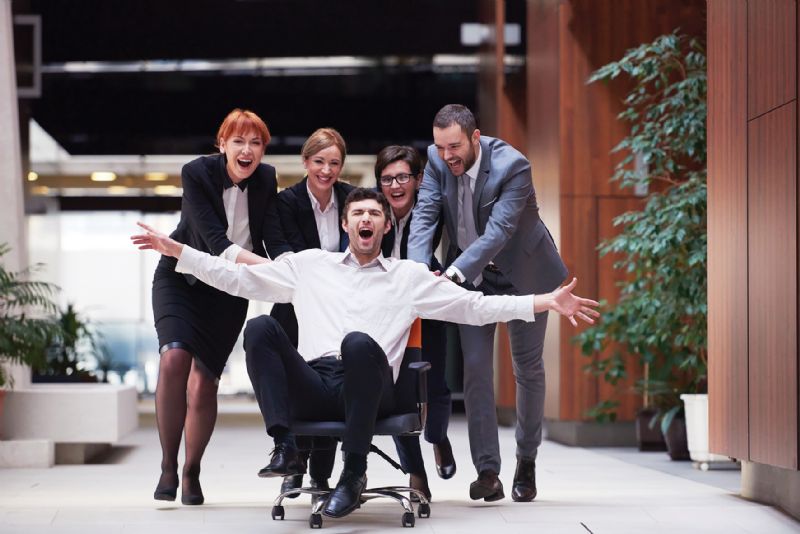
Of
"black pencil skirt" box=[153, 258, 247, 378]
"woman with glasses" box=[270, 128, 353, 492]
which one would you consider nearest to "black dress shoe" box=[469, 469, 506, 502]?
"woman with glasses" box=[270, 128, 353, 492]

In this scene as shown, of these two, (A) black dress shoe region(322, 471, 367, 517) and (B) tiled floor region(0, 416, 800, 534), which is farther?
(B) tiled floor region(0, 416, 800, 534)

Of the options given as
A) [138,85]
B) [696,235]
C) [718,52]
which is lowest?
[696,235]

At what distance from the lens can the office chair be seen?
390cm

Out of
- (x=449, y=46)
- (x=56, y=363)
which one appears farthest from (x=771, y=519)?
(x=449, y=46)

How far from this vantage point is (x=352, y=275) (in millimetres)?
4176

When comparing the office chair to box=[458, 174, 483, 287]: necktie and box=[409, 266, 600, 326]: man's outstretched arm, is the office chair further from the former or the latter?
box=[458, 174, 483, 287]: necktie

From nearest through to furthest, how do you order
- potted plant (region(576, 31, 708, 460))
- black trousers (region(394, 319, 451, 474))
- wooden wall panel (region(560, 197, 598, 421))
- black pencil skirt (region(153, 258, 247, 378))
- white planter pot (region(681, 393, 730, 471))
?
black pencil skirt (region(153, 258, 247, 378)) → black trousers (region(394, 319, 451, 474)) → white planter pot (region(681, 393, 730, 471)) → potted plant (region(576, 31, 708, 460)) → wooden wall panel (region(560, 197, 598, 421))

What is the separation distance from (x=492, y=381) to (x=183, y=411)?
1.14m

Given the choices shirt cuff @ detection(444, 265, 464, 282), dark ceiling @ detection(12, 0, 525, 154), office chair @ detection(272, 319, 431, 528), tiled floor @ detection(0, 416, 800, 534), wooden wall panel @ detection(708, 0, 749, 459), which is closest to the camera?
office chair @ detection(272, 319, 431, 528)

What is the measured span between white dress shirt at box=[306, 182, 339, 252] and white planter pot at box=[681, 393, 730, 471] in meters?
2.91

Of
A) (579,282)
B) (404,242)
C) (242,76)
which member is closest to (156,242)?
(404,242)

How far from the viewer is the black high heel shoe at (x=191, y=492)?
A: 461 centimetres

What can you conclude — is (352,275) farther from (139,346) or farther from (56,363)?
(139,346)

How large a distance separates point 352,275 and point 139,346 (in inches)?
611
